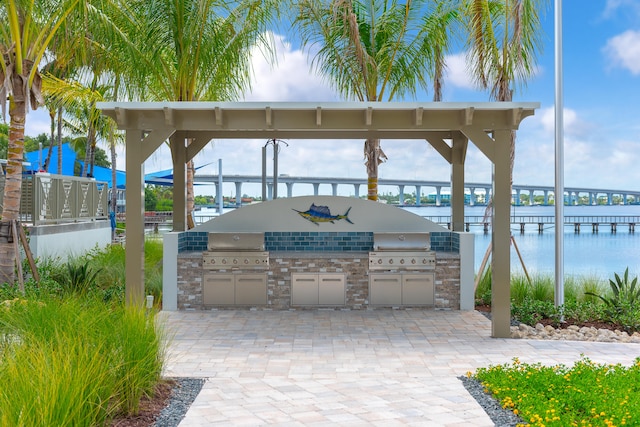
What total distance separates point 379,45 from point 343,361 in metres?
9.47

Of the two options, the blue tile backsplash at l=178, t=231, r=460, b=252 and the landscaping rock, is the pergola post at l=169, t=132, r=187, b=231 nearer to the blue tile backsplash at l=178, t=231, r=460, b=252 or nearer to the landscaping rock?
the blue tile backsplash at l=178, t=231, r=460, b=252

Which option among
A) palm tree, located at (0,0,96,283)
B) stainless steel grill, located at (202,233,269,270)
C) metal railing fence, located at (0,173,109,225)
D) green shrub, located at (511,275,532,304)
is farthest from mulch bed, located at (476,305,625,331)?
metal railing fence, located at (0,173,109,225)

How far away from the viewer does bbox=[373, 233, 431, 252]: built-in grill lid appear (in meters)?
10.1

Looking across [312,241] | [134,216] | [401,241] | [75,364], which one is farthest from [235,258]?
[75,364]

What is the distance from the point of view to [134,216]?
8219mm

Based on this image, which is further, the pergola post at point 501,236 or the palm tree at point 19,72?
the palm tree at point 19,72

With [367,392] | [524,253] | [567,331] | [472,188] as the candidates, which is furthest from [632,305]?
[472,188]

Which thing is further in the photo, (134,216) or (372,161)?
(372,161)

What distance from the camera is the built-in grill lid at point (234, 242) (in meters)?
9.91

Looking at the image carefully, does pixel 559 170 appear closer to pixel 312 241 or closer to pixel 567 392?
pixel 312 241

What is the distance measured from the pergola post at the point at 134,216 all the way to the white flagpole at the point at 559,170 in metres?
5.83

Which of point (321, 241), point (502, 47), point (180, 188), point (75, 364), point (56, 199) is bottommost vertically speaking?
point (75, 364)

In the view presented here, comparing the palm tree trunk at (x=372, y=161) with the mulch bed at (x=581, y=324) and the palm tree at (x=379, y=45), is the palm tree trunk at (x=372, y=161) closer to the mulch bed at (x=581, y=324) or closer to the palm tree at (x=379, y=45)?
the palm tree at (x=379, y=45)

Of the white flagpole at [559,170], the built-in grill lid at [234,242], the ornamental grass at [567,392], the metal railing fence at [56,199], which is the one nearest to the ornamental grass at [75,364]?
the ornamental grass at [567,392]
